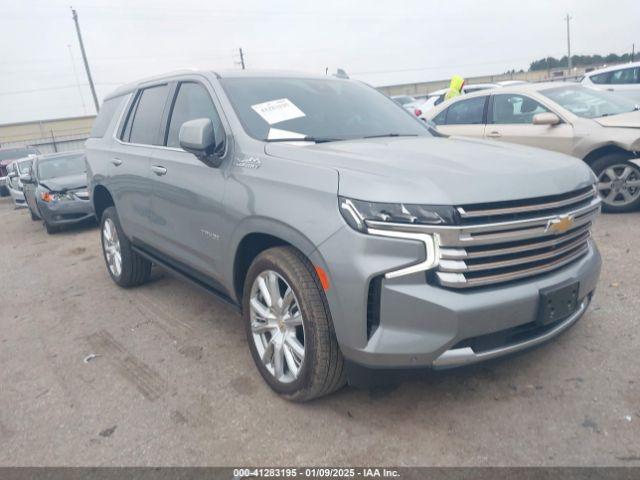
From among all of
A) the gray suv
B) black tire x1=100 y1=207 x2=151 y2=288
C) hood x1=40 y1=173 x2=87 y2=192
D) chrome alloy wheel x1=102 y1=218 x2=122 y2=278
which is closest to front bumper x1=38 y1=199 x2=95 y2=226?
hood x1=40 y1=173 x2=87 y2=192

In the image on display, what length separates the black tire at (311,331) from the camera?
2.42 metres

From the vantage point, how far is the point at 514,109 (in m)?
6.84

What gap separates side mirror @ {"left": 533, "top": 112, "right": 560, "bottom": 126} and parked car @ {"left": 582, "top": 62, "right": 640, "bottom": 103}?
486 centimetres

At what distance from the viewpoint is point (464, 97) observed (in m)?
7.44

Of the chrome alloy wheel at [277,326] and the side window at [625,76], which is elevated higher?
the side window at [625,76]

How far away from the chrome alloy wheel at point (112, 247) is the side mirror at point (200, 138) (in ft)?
7.35

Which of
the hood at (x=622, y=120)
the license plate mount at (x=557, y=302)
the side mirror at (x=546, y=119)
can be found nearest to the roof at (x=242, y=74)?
the license plate mount at (x=557, y=302)

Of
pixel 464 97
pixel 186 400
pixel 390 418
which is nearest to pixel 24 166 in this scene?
pixel 464 97

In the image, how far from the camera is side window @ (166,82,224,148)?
131 inches

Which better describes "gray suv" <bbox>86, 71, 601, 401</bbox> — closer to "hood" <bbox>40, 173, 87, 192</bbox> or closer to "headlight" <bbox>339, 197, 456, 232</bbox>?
"headlight" <bbox>339, 197, 456, 232</bbox>

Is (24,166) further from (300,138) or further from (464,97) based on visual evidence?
(300,138)

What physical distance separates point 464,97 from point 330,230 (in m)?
5.93

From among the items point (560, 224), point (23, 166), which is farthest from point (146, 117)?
point (23, 166)

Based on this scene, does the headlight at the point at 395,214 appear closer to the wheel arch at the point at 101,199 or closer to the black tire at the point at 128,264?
the black tire at the point at 128,264
